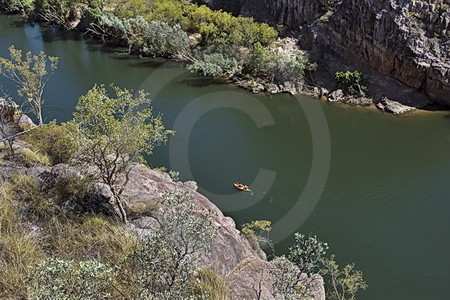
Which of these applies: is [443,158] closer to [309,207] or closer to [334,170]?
[334,170]

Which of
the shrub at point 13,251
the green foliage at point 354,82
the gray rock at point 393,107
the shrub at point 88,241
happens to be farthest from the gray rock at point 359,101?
the shrub at point 13,251

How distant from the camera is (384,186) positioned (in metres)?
23.9

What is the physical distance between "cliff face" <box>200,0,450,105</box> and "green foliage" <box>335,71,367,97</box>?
5.38ft

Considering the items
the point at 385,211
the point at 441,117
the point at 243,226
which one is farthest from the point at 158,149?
the point at 441,117

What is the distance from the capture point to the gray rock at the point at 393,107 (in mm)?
32781

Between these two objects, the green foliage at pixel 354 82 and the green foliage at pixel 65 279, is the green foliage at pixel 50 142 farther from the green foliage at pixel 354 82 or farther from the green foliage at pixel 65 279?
the green foliage at pixel 354 82

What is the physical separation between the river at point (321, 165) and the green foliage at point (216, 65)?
1.43 meters

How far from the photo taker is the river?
1894cm

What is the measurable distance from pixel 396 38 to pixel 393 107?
19.9ft

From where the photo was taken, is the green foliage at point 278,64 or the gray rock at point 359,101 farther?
the green foliage at point 278,64

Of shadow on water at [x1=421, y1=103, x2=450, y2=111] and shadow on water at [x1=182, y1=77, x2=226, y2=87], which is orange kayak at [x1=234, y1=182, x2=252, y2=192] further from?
shadow on water at [x1=421, y1=103, x2=450, y2=111]

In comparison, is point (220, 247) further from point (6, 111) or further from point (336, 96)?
point (336, 96)

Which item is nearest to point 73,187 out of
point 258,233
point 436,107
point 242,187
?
point 258,233

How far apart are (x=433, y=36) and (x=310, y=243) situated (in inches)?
1269
